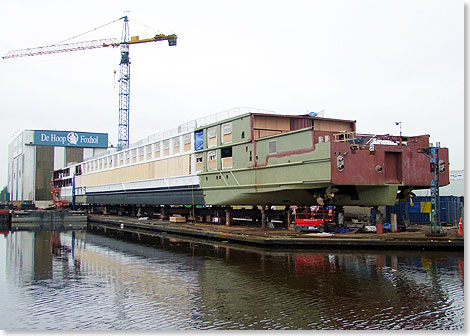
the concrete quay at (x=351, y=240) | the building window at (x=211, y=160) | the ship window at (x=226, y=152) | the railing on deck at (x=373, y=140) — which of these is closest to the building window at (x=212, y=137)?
the building window at (x=211, y=160)

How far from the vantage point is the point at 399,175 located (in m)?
21.1

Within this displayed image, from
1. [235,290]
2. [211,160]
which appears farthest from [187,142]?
[235,290]

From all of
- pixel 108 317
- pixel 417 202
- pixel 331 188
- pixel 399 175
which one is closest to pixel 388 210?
pixel 417 202

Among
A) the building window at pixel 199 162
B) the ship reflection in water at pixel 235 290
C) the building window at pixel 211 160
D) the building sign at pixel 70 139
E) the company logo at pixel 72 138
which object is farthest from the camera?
the company logo at pixel 72 138

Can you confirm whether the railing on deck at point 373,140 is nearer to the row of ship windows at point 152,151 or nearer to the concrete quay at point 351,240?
the concrete quay at point 351,240

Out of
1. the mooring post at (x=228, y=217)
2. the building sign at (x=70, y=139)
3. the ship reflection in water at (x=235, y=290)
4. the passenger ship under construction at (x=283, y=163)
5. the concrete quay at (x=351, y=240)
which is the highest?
the building sign at (x=70, y=139)

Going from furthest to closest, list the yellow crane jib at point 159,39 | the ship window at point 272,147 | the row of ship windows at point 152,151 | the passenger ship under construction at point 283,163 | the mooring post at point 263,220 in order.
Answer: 1. the yellow crane jib at point 159,39
2. the row of ship windows at point 152,151
3. the mooring post at point 263,220
4. the ship window at point 272,147
5. the passenger ship under construction at point 283,163

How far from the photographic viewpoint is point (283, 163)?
22.4 meters

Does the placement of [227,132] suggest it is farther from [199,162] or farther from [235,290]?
[235,290]

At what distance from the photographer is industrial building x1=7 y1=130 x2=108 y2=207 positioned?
69.4m

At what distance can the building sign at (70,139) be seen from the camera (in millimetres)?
69312

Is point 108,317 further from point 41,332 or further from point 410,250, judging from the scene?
point 410,250

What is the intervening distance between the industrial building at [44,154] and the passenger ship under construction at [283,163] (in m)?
38.4

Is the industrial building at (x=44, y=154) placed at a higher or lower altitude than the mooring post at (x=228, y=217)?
higher
